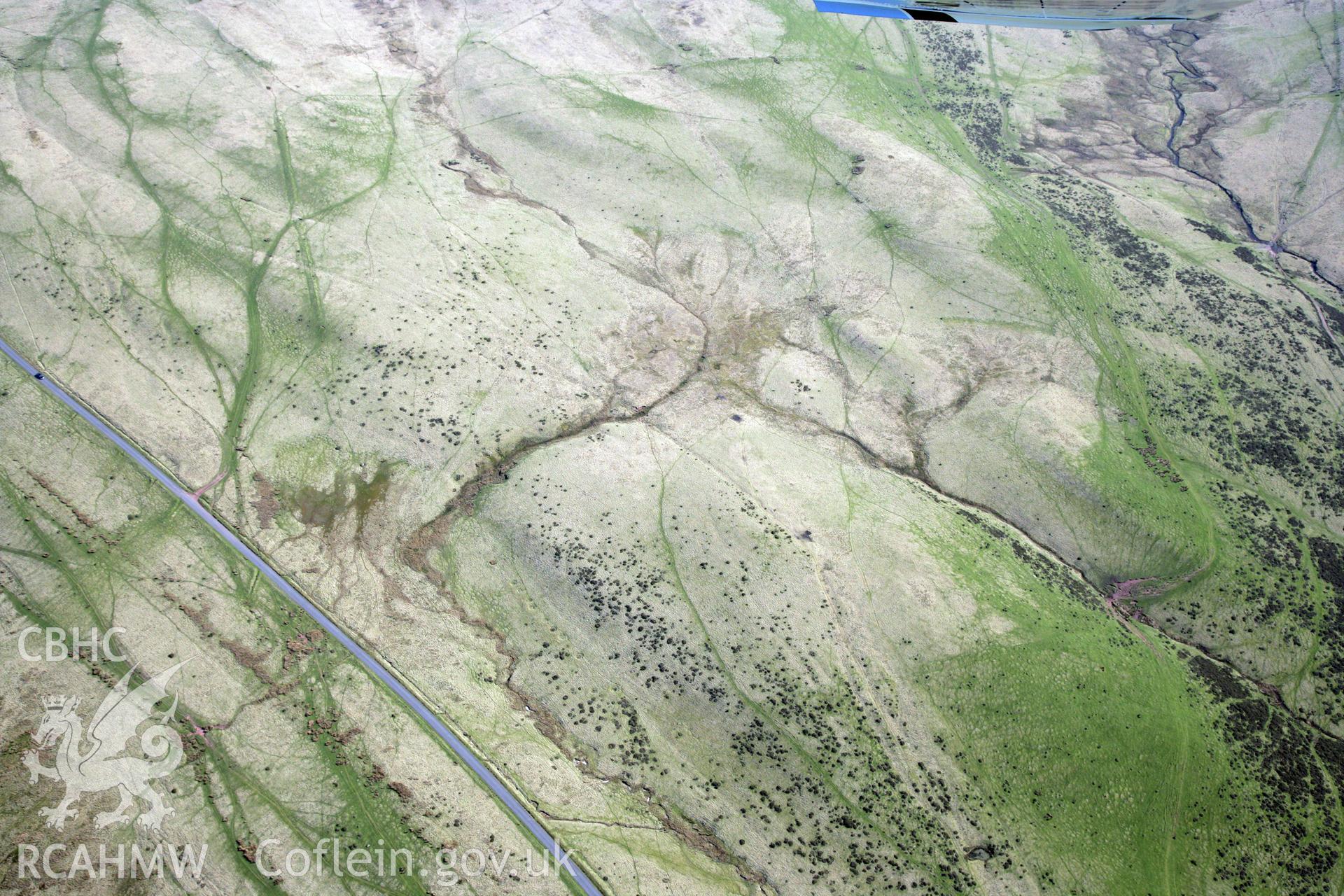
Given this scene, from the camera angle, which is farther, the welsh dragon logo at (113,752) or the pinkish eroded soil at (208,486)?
the pinkish eroded soil at (208,486)

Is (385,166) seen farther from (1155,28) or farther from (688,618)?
(1155,28)

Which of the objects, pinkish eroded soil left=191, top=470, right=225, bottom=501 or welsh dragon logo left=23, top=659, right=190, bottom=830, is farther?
pinkish eroded soil left=191, top=470, right=225, bottom=501

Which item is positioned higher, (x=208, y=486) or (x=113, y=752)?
(x=208, y=486)

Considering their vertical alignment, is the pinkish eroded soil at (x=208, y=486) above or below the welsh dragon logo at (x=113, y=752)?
above

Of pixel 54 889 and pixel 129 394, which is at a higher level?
pixel 129 394

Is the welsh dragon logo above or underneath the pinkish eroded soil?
underneath

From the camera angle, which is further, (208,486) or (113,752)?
→ (208,486)

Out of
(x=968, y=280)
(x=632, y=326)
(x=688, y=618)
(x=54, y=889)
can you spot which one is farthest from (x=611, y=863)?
(x=968, y=280)

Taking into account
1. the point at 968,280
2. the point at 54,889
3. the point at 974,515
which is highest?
the point at 968,280
